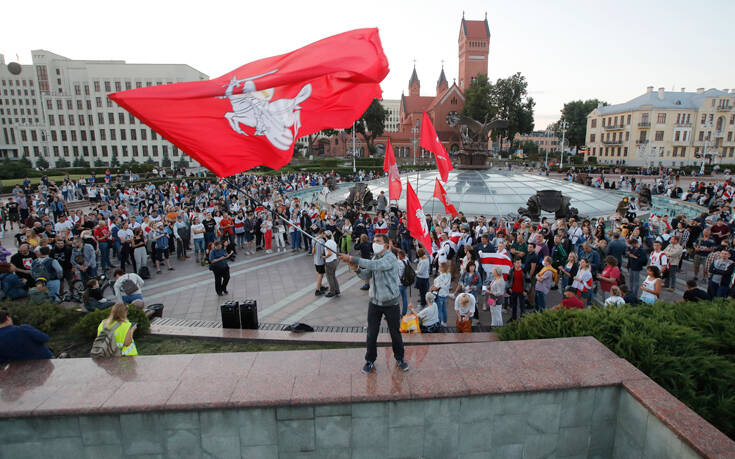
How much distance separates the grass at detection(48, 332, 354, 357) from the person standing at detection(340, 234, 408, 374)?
209 cm

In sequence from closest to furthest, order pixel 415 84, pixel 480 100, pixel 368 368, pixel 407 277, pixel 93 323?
pixel 368 368 < pixel 93 323 < pixel 407 277 < pixel 480 100 < pixel 415 84

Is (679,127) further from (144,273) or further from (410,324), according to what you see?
(144,273)

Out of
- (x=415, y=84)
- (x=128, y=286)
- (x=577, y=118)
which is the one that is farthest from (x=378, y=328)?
(x=415, y=84)

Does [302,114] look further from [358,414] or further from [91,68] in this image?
[91,68]

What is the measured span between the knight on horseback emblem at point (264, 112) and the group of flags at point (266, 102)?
1 centimetres

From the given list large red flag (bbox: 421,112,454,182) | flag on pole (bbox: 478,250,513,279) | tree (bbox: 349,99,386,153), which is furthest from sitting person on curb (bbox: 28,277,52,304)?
tree (bbox: 349,99,386,153)

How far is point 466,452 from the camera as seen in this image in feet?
14.8

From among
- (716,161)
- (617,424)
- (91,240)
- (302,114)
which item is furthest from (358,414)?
(716,161)

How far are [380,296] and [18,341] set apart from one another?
4.46 meters

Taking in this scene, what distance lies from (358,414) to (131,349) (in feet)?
11.0

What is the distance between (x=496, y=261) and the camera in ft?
30.4

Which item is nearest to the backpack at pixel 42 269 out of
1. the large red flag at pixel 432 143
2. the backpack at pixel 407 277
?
the backpack at pixel 407 277

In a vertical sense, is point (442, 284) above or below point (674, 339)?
below

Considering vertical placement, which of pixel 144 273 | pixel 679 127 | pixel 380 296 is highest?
pixel 679 127
